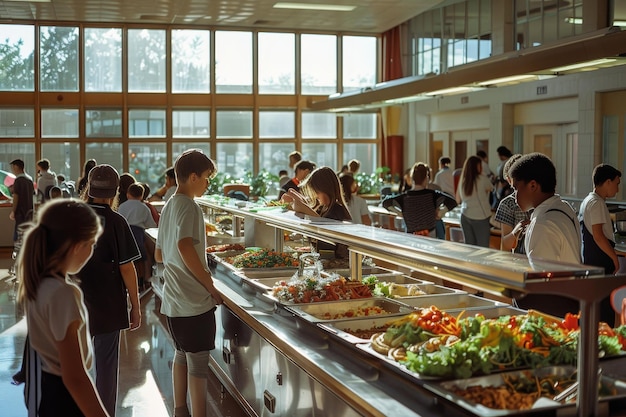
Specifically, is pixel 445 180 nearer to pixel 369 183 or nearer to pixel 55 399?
pixel 369 183

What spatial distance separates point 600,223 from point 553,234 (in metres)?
2.18

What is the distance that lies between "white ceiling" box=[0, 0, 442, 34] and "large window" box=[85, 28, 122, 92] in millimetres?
552

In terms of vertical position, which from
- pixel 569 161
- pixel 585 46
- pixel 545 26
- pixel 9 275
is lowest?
pixel 9 275

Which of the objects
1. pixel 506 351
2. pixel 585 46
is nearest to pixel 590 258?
pixel 585 46

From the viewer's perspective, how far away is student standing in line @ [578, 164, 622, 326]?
5266mm

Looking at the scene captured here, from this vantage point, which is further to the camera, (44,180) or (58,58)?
(58,58)

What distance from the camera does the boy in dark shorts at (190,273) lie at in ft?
12.5

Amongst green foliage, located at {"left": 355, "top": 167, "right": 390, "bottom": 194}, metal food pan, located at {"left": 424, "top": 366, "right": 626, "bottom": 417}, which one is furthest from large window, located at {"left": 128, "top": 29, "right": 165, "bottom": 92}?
metal food pan, located at {"left": 424, "top": 366, "right": 626, "bottom": 417}

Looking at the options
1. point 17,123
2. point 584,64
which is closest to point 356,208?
point 584,64

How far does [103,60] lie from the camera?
16.1m

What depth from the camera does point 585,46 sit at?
624cm

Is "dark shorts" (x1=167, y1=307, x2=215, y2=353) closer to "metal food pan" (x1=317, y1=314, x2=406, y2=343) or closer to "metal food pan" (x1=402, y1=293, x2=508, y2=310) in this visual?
"metal food pan" (x1=317, y1=314, x2=406, y2=343)

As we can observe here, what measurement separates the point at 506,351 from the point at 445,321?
0.49 metres

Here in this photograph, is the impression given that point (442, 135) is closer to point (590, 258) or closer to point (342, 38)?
point (342, 38)
